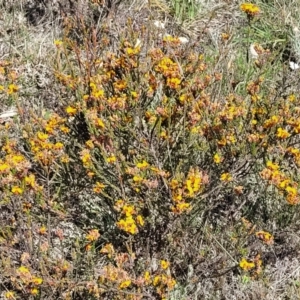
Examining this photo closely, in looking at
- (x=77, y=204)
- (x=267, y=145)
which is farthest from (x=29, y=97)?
(x=267, y=145)

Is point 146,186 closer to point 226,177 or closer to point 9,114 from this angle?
point 226,177

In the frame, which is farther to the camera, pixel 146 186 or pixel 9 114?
pixel 9 114

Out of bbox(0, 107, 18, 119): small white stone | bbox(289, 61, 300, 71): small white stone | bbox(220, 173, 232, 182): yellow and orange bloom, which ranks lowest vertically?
bbox(0, 107, 18, 119): small white stone

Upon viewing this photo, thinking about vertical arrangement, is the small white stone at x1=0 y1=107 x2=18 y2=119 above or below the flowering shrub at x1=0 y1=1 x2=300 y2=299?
below

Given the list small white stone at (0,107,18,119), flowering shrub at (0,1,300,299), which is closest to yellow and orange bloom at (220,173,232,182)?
flowering shrub at (0,1,300,299)

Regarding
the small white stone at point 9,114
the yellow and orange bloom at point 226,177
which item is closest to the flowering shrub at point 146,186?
the yellow and orange bloom at point 226,177

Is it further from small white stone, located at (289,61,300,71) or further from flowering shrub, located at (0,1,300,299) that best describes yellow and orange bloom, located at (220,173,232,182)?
small white stone, located at (289,61,300,71)

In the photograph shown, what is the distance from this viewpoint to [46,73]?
144 inches

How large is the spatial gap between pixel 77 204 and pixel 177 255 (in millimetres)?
567

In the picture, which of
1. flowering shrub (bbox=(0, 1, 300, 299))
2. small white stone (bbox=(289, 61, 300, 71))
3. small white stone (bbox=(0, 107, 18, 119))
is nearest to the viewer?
flowering shrub (bbox=(0, 1, 300, 299))

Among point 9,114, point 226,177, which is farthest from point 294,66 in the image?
point 9,114

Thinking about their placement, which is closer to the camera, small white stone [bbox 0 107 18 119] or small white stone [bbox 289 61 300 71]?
small white stone [bbox 0 107 18 119]

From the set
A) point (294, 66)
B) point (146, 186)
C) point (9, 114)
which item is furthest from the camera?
point (294, 66)

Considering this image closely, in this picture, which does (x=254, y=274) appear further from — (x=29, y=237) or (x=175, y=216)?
(x=29, y=237)
